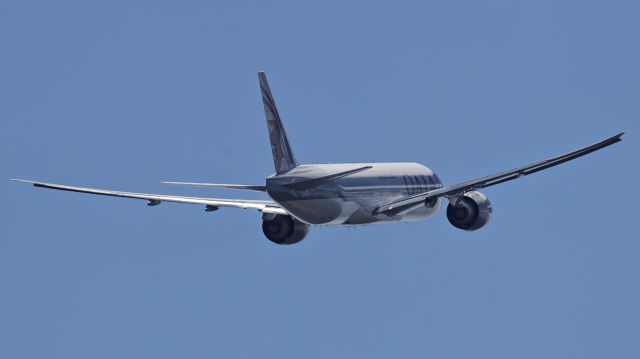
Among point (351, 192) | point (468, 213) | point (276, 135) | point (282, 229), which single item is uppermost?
point (276, 135)

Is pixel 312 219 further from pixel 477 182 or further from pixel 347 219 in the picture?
pixel 477 182

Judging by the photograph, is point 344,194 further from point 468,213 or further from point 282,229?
point 468,213

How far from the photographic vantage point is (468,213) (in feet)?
303

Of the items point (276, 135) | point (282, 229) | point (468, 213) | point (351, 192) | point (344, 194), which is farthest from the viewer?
point (282, 229)

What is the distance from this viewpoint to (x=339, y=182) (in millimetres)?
87688

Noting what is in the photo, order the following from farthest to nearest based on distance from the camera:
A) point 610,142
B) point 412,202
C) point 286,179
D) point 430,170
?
1. point 430,170
2. point 412,202
3. point 286,179
4. point 610,142

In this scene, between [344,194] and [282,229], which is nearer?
[344,194]

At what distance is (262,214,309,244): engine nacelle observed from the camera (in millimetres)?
94000

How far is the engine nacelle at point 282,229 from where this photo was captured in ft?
308

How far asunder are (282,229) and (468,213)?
1121cm

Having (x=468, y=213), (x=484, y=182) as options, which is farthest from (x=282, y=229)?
(x=484, y=182)

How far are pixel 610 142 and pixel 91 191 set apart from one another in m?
33.3

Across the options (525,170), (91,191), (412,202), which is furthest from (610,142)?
(91,191)

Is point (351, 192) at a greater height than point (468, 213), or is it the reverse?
point (351, 192)
